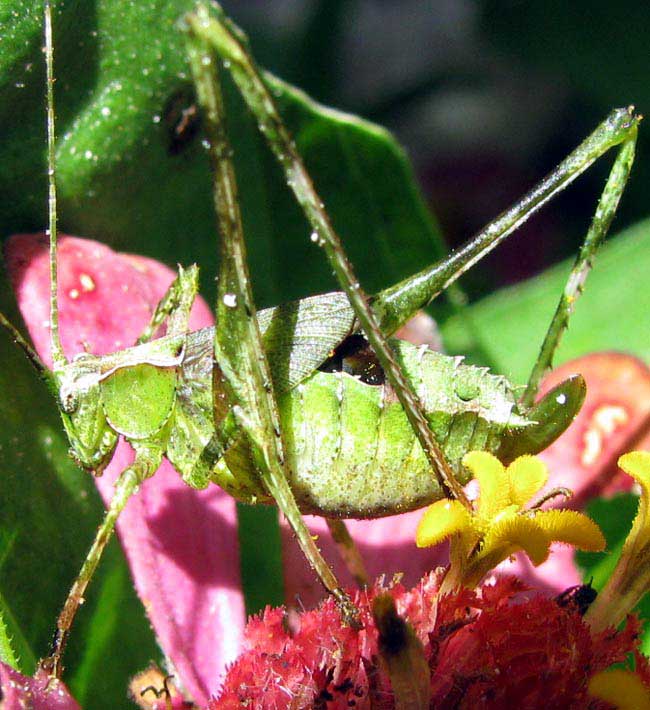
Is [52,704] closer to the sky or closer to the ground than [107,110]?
closer to the ground

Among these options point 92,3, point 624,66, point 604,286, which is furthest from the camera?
point 624,66

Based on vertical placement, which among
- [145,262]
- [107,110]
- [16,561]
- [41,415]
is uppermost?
[107,110]

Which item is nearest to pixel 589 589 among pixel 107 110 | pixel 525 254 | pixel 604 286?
pixel 604 286

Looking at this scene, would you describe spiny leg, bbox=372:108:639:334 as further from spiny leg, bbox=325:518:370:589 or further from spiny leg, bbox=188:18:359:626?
spiny leg, bbox=325:518:370:589

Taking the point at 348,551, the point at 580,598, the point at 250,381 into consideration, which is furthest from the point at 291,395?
the point at 580,598

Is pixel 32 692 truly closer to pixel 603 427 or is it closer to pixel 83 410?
pixel 83 410

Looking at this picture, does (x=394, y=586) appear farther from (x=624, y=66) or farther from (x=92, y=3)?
(x=624, y=66)

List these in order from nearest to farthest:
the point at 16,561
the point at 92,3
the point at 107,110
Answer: the point at 16,561 < the point at 92,3 < the point at 107,110
